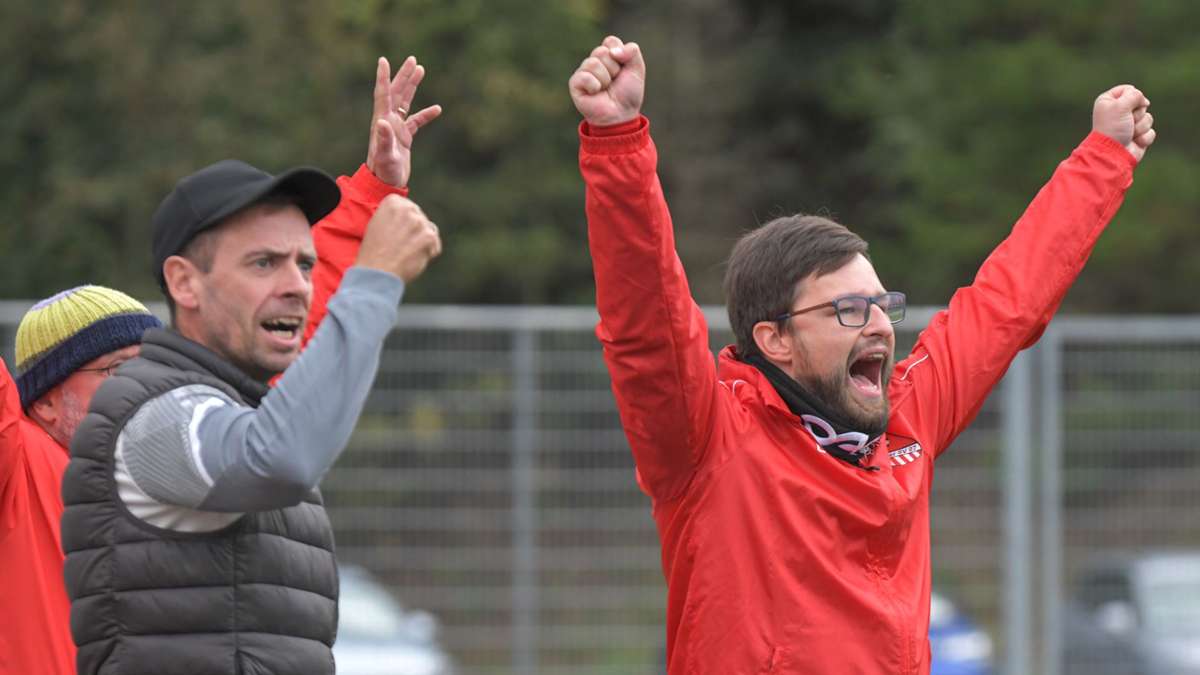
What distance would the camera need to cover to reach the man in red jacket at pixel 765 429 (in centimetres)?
352

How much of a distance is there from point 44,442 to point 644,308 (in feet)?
5.32

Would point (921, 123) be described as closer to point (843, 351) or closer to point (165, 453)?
point (843, 351)

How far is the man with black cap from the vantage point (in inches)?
118

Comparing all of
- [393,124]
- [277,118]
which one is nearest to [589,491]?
[393,124]

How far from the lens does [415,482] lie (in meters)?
9.77

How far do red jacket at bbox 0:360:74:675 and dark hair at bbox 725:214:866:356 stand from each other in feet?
5.11

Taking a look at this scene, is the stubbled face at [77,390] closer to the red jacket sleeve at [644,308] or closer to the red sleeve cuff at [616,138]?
the red jacket sleeve at [644,308]

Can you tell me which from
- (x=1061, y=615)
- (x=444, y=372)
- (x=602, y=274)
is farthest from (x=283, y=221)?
(x=1061, y=615)

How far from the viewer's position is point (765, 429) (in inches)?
154

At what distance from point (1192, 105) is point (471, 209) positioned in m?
7.67

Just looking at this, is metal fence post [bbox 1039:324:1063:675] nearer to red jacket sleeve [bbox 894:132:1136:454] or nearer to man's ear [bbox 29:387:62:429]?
red jacket sleeve [bbox 894:132:1136:454]

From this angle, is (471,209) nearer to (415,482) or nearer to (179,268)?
(415,482)

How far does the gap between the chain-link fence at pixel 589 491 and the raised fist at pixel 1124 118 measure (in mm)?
5149

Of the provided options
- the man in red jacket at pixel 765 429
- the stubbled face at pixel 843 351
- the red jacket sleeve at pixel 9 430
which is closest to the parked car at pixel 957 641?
the man in red jacket at pixel 765 429
